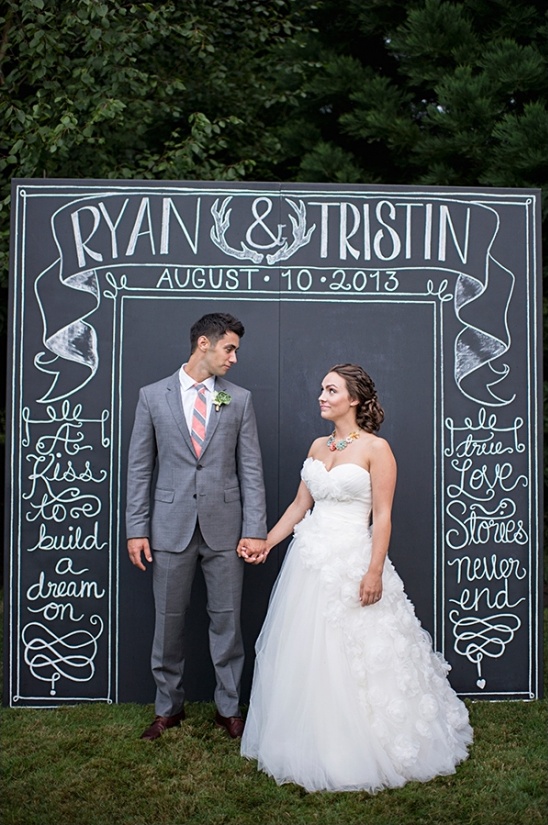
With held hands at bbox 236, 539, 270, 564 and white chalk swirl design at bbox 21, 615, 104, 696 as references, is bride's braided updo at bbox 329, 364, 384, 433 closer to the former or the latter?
held hands at bbox 236, 539, 270, 564

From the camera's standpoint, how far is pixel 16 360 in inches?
186

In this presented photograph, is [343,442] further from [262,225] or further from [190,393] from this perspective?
[262,225]

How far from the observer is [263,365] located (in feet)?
15.8

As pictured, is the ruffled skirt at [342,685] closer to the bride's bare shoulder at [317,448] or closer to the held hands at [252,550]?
the held hands at [252,550]

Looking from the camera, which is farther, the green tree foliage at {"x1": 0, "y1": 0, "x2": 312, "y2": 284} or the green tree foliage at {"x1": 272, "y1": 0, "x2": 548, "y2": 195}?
the green tree foliage at {"x1": 272, "y1": 0, "x2": 548, "y2": 195}

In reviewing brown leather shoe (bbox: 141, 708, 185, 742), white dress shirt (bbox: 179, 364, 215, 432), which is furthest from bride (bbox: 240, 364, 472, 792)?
white dress shirt (bbox: 179, 364, 215, 432)

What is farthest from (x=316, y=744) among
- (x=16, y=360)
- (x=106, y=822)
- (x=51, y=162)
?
(x=51, y=162)

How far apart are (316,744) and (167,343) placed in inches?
85.7

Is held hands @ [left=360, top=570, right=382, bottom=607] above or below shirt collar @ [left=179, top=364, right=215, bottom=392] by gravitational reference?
below

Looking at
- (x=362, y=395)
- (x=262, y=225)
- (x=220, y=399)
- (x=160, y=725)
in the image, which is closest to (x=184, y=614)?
(x=160, y=725)

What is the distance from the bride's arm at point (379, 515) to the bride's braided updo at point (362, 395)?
138mm

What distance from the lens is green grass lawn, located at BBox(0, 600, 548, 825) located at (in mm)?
3498

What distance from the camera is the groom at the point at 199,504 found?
13.9 feet

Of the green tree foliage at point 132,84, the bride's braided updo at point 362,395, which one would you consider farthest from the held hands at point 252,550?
the green tree foliage at point 132,84
